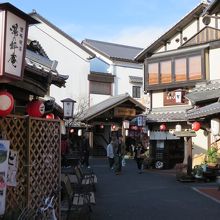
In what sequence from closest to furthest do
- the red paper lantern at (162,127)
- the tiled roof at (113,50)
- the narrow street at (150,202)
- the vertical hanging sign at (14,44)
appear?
the vertical hanging sign at (14,44), the narrow street at (150,202), the red paper lantern at (162,127), the tiled roof at (113,50)

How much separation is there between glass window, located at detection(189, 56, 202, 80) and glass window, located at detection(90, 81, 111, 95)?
18146mm

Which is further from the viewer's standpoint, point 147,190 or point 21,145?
point 147,190

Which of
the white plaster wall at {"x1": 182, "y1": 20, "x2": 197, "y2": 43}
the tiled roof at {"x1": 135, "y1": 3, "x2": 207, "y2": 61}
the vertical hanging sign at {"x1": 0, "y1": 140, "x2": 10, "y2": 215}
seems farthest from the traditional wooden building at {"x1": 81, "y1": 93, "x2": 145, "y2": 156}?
the vertical hanging sign at {"x1": 0, "y1": 140, "x2": 10, "y2": 215}

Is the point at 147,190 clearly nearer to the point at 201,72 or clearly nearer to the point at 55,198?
the point at 55,198

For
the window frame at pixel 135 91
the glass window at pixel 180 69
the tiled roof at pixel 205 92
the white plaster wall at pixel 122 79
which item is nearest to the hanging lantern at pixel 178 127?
the tiled roof at pixel 205 92

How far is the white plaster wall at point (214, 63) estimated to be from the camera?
27.2 m

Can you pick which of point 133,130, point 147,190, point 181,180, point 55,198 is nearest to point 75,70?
point 133,130

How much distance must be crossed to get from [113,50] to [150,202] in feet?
127

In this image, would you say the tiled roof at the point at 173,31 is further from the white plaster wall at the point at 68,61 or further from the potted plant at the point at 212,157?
the white plaster wall at the point at 68,61

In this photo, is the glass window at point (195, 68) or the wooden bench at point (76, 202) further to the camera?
the glass window at point (195, 68)

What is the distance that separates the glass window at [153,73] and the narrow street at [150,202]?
11500 millimetres

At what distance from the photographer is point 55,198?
31.2 ft

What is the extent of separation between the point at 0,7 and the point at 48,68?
480 cm

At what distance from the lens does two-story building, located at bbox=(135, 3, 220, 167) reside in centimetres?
2756
